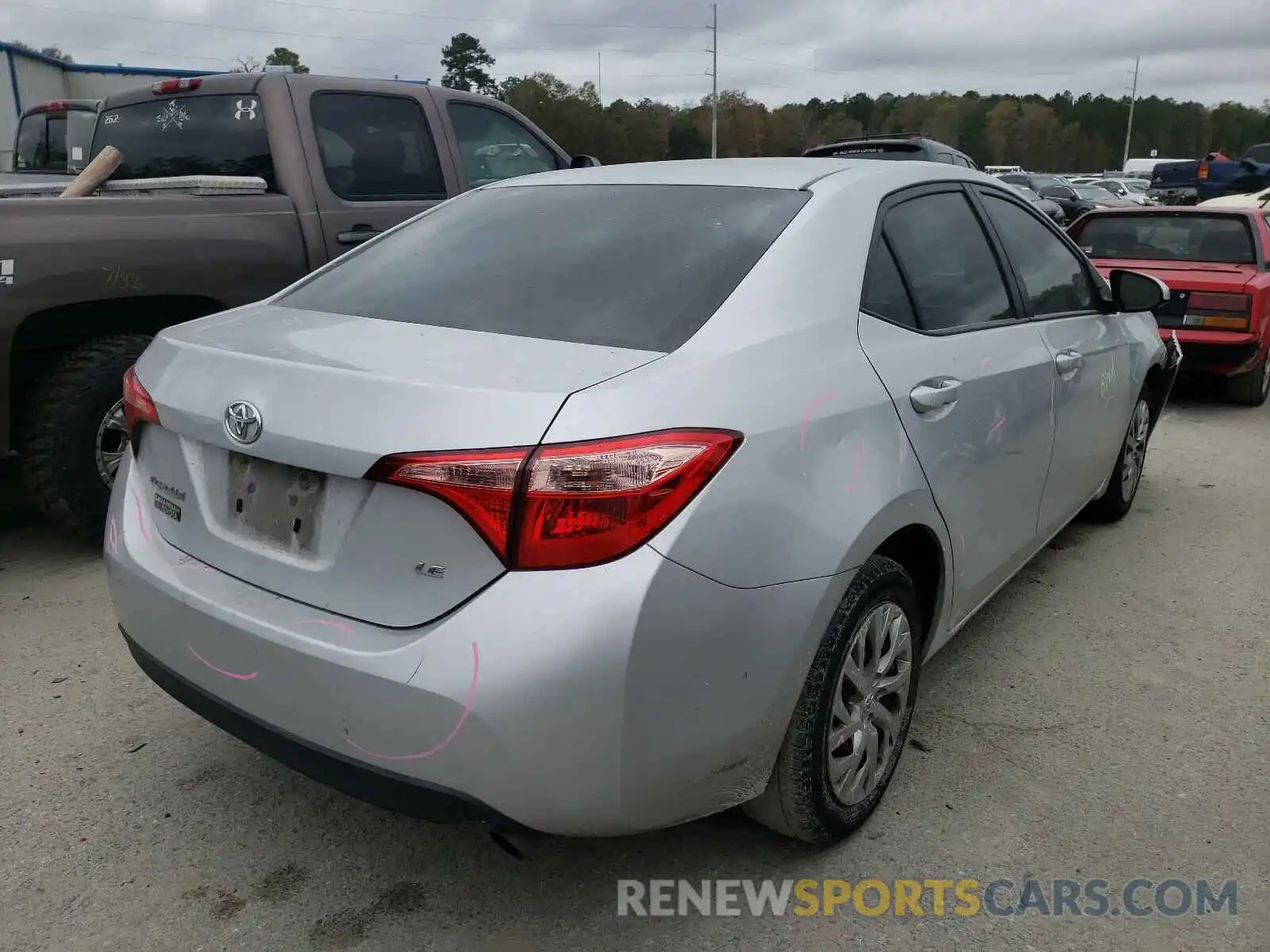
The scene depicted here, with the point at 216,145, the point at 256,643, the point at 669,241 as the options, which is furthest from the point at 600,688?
the point at 216,145

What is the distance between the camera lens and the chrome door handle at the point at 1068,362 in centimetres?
340

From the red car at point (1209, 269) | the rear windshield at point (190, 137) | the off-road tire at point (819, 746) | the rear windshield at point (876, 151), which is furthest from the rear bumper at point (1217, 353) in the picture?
the rear windshield at point (190, 137)

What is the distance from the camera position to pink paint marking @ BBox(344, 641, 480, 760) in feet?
5.85

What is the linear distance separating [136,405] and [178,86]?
3.56 m

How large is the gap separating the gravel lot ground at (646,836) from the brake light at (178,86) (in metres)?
2.84

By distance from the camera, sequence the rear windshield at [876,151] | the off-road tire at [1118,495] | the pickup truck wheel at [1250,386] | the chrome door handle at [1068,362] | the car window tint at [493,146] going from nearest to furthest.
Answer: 1. the chrome door handle at [1068,362]
2. the off-road tire at [1118,495]
3. the car window tint at [493,146]
4. the pickup truck wheel at [1250,386]
5. the rear windshield at [876,151]

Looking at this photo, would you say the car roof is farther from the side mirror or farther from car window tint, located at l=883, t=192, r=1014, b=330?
the side mirror

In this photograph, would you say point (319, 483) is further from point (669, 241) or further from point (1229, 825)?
point (1229, 825)

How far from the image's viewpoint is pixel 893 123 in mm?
83688

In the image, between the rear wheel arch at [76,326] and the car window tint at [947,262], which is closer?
the car window tint at [947,262]

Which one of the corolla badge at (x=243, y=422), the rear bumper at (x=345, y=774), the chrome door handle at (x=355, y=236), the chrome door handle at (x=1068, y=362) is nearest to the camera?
the rear bumper at (x=345, y=774)

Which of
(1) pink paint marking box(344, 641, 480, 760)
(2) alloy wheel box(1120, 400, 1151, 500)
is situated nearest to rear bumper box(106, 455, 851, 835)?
(1) pink paint marking box(344, 641, 480, 760)

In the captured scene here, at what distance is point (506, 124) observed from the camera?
5855mm

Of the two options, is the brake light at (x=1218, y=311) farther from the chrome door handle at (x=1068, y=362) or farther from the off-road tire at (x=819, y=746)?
the off-road tire at (x=819, y=746)
